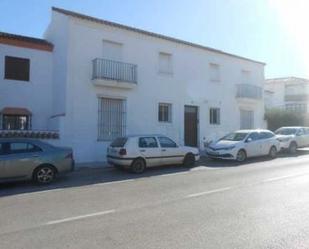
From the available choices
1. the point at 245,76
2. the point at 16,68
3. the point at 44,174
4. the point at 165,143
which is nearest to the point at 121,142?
the point at 165,143

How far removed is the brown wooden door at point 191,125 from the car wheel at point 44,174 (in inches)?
446

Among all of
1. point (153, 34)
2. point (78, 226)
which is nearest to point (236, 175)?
point (78, 226)

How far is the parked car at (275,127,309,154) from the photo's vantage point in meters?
22.1

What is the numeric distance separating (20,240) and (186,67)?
17743 mm

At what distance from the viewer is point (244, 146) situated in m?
18.2

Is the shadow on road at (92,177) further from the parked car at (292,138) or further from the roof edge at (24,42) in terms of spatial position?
the roof edge at (24,42)

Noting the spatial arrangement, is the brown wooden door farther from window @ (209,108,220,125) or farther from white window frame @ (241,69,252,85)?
white window frame @ (241,69,252,85)

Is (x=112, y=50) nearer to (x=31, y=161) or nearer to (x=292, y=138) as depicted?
(x=31, y=161)

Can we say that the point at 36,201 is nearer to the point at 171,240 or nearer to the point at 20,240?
the point at 20,240

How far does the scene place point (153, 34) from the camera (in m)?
20.9

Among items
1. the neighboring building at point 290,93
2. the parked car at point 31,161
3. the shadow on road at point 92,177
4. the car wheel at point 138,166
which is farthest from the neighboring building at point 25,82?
the neighboring building at point 290,93

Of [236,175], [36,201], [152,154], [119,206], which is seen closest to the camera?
[119,206]

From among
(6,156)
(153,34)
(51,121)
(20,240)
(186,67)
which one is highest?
(153,34)

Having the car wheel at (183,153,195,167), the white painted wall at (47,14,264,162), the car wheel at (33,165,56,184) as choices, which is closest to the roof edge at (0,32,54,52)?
the white painted wall at (47,14,264,162)
